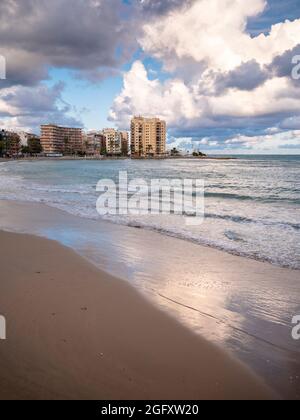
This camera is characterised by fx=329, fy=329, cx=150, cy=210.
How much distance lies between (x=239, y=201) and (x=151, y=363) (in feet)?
57.4

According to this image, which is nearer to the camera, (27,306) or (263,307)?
(27,306)

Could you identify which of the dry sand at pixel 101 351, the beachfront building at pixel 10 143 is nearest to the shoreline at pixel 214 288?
the dry sand at pixel 101 351

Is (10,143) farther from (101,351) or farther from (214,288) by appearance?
(101,351)

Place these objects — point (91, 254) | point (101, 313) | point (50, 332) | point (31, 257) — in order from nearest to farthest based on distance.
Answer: point (50, 332) < point (101, 313) < point (31, 257) < point (91, 254)

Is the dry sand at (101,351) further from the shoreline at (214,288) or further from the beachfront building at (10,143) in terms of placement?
the beachfront building at (10,143)

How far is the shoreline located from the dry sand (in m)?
0.28

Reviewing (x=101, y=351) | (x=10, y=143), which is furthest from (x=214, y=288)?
(x=10, y=143)

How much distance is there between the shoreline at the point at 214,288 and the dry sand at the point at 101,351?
0.92 feet

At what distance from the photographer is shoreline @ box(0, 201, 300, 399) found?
378cm

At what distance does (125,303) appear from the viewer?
4.92 metres

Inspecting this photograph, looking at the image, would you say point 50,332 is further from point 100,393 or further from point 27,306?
point 100,393

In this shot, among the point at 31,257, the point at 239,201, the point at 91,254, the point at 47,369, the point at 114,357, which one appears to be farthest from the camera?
the point at 239,201

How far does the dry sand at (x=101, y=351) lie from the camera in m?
3.00
